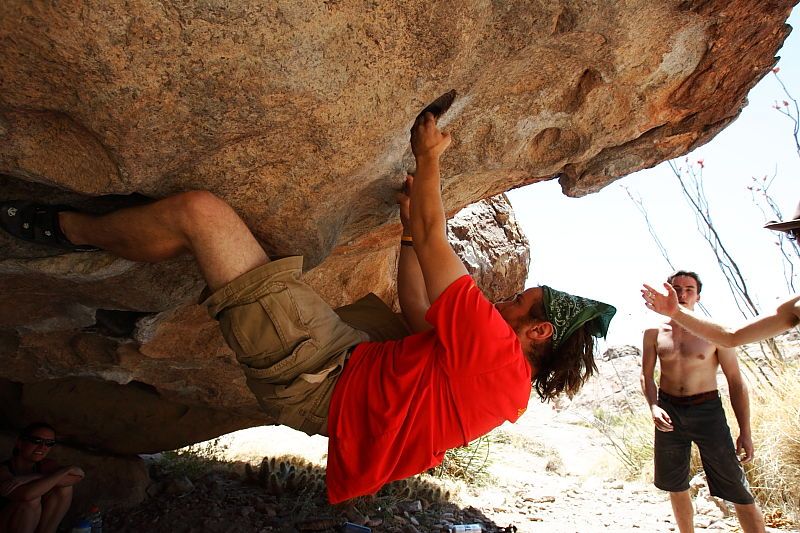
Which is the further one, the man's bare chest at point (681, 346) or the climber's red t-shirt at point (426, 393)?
the man's bare chest at point (681, 346)

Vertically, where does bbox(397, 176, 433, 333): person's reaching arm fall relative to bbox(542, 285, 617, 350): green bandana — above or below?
above

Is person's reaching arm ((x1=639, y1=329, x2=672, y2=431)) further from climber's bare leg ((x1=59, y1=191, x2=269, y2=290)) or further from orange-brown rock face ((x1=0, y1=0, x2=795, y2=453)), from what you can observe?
climber's bare leg ((x1=59, y1=191, x2=269, y2=290))

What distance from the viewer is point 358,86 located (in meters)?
2.16

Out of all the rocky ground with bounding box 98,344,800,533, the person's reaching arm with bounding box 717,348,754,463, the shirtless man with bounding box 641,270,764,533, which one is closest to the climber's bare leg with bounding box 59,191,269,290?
the rocky ground with bounding box 98,344,800,533

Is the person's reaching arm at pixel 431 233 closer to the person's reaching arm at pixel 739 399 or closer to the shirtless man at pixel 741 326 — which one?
the shirtless man at pixel 741 326

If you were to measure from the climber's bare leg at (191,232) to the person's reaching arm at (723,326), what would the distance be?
1.96 metres

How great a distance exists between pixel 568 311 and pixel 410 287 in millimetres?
712

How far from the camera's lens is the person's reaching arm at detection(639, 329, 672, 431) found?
443 cm

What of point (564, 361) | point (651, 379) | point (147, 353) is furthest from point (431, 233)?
point (651, 379)

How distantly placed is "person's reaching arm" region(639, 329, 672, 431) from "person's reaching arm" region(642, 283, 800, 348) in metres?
1.20

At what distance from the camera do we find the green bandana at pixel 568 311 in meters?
2.42

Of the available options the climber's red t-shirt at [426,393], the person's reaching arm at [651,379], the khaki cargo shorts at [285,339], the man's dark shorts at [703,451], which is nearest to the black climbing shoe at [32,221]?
the khaki cargo shorts at [285,339]

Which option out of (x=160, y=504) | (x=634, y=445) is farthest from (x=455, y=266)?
(x=634, y=445)

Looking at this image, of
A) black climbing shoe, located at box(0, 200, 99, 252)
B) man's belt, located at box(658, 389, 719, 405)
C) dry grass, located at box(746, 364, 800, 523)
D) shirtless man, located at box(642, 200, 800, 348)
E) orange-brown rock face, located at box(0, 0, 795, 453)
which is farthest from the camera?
dry grass, located at box(746, 364, 800, 523)
